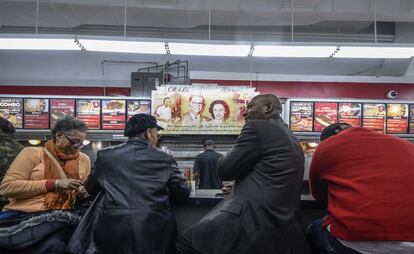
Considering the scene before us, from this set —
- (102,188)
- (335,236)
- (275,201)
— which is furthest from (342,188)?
(102,188)

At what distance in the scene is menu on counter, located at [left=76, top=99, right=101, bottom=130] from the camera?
Answer: 7.44 metres

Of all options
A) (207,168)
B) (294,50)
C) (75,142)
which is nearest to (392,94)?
(294,50)

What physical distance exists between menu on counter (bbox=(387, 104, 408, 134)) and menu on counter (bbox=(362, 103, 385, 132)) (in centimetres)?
13

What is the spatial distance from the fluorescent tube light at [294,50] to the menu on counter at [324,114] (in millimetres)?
2037

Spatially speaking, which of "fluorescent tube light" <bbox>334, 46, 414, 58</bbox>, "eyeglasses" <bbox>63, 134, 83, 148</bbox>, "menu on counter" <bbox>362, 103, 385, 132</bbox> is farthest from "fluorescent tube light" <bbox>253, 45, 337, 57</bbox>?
"eyeglasses" <bbox>63, 134, 83, 148</bbox>

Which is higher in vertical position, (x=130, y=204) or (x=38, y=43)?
(x=38, y=43)

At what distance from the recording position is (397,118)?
25.2 ft

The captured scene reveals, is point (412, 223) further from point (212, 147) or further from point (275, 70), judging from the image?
point (275, 70)

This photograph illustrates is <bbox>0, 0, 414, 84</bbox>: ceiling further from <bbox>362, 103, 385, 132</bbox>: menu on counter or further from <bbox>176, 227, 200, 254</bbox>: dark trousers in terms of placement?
<bbox>176, 227, 200, 254</bbox>: dark trousers

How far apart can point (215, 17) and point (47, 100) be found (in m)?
3.77

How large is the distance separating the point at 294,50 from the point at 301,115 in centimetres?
226

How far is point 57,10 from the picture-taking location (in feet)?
27.0

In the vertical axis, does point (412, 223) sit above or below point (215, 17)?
below

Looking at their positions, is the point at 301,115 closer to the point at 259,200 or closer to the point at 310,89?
the point at 310,89
